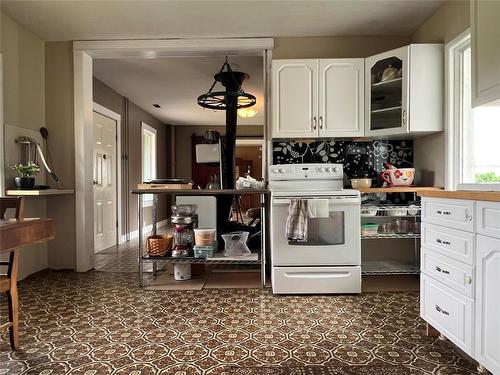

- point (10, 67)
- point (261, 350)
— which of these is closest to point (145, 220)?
point (10, 67)

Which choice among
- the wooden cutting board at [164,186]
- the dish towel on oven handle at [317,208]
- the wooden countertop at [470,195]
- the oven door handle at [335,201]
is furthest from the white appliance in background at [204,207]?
the wooden countertop at [470,195]

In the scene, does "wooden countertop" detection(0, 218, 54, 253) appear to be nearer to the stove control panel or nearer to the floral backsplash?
the stove control panel

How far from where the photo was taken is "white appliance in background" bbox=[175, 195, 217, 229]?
326cm

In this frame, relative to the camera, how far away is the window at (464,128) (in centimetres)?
249

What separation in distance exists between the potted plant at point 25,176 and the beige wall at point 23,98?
0.28 feet

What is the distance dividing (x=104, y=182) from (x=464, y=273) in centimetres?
455

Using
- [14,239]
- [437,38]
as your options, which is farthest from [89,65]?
[437,38]

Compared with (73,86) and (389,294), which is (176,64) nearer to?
(73,86)

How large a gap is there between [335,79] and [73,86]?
2.62 meters

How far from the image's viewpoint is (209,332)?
6.82 ft

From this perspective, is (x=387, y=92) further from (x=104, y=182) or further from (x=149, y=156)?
(x=149, y=156)

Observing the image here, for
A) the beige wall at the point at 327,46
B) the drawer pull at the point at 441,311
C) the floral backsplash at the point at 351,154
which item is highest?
the beige wall at the point at 327,46

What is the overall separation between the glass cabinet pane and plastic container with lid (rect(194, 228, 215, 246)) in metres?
1.75

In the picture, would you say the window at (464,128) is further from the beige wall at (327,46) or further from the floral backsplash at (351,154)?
the beige wall at (327,46)
